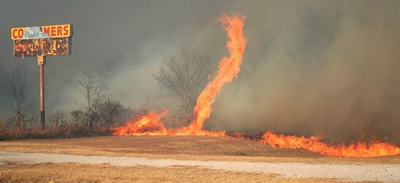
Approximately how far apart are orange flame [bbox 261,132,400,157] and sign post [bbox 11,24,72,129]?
17665 mm

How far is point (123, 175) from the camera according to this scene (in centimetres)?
1446

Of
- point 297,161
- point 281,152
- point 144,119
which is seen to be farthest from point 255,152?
point 144,119

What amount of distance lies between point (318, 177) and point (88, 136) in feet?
80.7

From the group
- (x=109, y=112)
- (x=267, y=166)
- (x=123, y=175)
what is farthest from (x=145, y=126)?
(x=123, y=175)

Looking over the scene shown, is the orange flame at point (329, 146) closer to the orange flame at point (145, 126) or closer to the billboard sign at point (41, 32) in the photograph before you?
the orange flame at point (145, 126)

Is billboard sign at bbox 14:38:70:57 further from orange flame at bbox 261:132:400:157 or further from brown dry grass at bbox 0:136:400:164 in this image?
orange flame at bbox 261:132:400:157

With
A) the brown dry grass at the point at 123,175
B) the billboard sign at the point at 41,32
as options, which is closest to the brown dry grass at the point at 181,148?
the brown dry grass at the point at 123,175

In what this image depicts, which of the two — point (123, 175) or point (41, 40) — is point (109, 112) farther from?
point (123, 175)

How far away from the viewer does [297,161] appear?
60.1 feet

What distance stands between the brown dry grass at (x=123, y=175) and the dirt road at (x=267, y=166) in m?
0.88

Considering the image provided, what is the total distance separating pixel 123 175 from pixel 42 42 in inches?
1064

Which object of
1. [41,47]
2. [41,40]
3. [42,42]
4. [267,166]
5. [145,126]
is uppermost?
[41,40]

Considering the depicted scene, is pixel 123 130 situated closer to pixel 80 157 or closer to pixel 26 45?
pixel 26 45

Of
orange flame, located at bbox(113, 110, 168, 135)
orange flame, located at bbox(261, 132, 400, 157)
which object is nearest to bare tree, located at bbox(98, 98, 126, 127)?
orange flame, located at bbox(113, 110, 168, 135)
